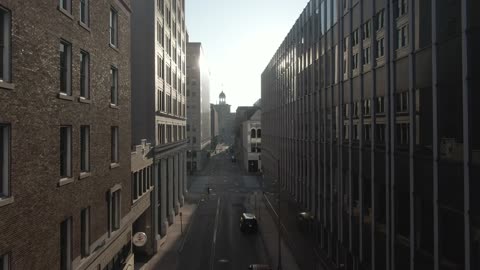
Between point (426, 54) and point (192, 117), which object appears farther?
point (192, 117)

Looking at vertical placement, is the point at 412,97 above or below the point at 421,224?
above

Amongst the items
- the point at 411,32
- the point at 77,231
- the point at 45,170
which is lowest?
the point at 77,231

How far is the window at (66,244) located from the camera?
17547 millimetres

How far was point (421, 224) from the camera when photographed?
15.5 meters

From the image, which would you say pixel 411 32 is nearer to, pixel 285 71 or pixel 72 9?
pixel 72 9

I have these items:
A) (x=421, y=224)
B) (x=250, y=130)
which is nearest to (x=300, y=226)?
(x=421, y=224)

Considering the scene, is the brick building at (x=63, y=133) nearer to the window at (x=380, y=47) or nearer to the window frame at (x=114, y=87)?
the window frame at (x=114, y=87)

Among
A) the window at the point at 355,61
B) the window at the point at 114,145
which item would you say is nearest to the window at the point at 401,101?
the window at the point at 355,61

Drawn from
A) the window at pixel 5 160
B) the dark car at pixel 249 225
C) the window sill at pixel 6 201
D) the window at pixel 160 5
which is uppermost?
the window at pixel 160 5

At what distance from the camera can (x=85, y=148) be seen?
65.2 feet

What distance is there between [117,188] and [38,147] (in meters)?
10.5

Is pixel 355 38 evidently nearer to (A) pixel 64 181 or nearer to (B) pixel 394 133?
(B) pixel 394 133

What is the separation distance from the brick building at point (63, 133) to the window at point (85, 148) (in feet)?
0.15

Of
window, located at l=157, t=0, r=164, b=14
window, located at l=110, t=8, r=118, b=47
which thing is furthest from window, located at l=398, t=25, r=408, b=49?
window, located at l=157, t=0, r=164, b=14
